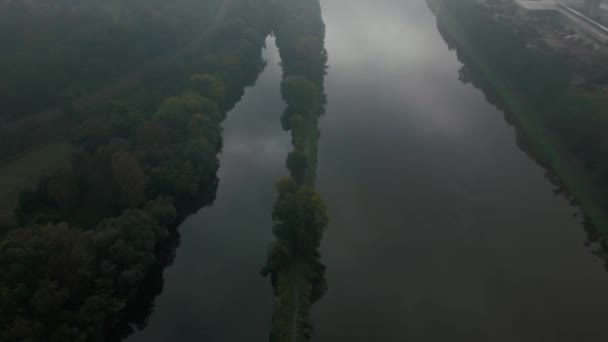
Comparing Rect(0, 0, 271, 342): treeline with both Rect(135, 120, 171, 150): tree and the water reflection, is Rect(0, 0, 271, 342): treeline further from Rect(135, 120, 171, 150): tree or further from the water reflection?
the water reflection

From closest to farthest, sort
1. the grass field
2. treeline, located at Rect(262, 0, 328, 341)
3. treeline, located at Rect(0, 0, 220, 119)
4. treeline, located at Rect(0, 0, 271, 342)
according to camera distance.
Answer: treeline, located at Rect(0, 0, 271, 342), treeline, located at Rect(262, 0, 328, 341), the grass field, treeline, located at Rect(0, 0, 220, 119)

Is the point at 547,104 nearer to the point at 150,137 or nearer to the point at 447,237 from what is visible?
the point at 447,237

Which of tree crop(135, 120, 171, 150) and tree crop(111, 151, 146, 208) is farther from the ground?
tree crop(135, 120, 171, 150)

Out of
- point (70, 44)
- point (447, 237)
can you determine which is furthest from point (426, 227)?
point (70, 44)

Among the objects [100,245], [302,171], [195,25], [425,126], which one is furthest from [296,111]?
[195,25]

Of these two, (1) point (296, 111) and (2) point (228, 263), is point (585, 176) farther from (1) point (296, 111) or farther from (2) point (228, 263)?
(2) point (228, 263)

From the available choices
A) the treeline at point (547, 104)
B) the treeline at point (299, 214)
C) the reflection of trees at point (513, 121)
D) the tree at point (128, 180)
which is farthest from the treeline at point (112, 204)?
the treeline at point (547, 104)

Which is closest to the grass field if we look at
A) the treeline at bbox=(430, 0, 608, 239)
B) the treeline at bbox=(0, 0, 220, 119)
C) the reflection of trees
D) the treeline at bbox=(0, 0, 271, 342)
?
the treeline at bbox=(0, 0, 271, 342)

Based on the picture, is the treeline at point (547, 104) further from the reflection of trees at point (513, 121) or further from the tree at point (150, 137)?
the tree at point (150, 137)
